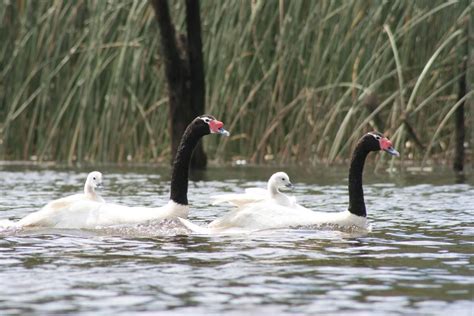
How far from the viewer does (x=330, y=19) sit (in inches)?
818

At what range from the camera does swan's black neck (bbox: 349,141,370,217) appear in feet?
40.1

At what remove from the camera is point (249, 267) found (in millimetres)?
9312

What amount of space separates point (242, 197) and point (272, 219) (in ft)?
1.32

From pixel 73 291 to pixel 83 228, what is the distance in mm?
4094

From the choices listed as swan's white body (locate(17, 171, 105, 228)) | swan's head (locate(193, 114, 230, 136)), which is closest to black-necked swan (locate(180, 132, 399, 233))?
swan's head (locate(193, 114, 230, 136))

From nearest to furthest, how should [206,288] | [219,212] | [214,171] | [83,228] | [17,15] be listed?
[206,288]
[83,228]
[219,212]
[214,171]
[17,15]

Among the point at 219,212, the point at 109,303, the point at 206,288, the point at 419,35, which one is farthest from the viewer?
the point at 419,35

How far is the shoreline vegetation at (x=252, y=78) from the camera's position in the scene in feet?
64.5

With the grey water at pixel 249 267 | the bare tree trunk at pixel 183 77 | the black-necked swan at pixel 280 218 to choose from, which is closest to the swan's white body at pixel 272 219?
the black-necked swan at pixel 280 218

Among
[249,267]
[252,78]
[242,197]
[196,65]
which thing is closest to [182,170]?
[242,197]

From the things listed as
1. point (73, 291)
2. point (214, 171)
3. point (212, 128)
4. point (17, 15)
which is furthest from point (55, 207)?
point (17, 15)

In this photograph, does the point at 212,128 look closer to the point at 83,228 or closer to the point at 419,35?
the point at 83,228

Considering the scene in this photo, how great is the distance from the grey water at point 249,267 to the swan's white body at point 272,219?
122 mm

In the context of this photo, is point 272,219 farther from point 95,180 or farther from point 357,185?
point 95,180
